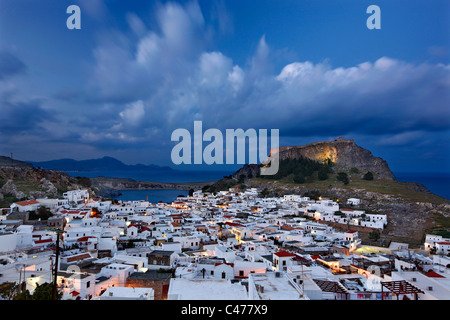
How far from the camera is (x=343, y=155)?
43188 mm

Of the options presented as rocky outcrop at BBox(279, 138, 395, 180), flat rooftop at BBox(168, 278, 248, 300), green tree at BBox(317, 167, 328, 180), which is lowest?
flat rooftop at BBox(168, 278, 248, 300)

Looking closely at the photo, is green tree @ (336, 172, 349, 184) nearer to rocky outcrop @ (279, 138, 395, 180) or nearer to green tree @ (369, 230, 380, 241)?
rocky outcrop @ (279, 138, 395, 180)

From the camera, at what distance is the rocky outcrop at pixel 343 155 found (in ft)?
133

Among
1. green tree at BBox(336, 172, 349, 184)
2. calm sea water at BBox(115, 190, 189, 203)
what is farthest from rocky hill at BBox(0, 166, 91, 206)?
green tree at BBox(336, 172, 349, 184)

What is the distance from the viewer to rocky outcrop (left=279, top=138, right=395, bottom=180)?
40594mm

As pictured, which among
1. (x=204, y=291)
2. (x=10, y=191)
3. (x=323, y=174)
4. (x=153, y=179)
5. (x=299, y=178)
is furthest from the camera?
(x=153, y=179)

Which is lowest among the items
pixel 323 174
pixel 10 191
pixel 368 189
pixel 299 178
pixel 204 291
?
pixel 204 291

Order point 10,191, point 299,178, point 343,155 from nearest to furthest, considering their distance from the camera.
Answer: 1. point 10,191
2. point 299,178
3. point 343,155

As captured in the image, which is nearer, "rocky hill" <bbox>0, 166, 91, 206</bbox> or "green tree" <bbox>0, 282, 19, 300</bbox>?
"green tree" <bbox>0, 282, 19, 300</bbox>

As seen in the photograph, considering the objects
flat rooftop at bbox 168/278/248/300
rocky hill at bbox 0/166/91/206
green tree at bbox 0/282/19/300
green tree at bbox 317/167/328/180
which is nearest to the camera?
flat rooftop at bbox 168/278/248/300

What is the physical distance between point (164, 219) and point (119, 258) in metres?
8.79

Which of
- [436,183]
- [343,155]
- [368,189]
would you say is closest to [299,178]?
[368,189]

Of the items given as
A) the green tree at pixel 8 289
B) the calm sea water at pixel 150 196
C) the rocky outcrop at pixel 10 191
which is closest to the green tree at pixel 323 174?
the calm sea water at pixel 150 196

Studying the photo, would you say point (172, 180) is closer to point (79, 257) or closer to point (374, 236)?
point (374, 236)
